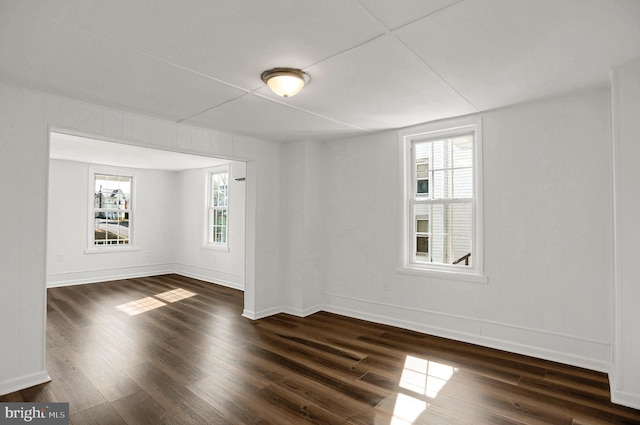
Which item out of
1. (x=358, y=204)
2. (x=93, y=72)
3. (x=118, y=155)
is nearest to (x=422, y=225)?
(x=358, y=204)

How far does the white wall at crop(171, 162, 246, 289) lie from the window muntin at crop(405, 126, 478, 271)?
3.54 m

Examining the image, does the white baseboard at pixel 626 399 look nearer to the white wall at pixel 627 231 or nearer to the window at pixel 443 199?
the white wall at pixel 627 231

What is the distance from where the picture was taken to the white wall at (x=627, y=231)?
2533mm

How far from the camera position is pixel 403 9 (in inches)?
72.4

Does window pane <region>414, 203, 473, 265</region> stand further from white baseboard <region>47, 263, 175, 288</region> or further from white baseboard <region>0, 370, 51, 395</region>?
white baseboard <region>47, 263, 175, 288</region>

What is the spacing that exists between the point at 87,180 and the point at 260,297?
4.99 m

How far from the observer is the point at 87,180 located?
7.12 meters

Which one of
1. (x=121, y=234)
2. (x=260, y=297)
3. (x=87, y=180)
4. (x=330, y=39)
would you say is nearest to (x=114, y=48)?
(x=330, y=39)

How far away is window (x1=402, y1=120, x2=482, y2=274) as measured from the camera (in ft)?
12.9

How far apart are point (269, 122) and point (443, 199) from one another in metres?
2.29

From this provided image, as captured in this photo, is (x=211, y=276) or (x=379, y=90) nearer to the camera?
(x=379, y=90)

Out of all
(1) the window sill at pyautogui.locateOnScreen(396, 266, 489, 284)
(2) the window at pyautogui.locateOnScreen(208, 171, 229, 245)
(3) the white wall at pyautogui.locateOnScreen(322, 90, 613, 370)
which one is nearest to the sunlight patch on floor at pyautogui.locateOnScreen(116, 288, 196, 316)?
(2) the window at pyautogui.locateOnScreen(208, 171, 229, 245)

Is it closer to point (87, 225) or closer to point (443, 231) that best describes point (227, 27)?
point (443, 231)

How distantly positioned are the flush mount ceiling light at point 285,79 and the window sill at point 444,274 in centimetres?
270
